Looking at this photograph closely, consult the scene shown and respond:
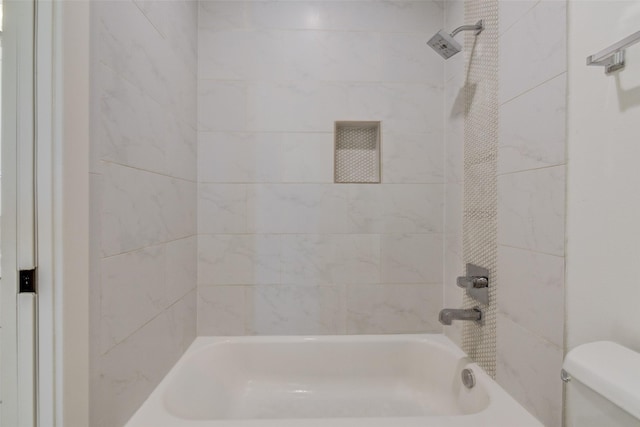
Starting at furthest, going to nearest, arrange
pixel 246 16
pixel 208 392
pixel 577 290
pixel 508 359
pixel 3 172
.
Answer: pixel 246 16 → pixel 208 392 → pixel 508 359 → pixel 577 290 → pixel 3 172

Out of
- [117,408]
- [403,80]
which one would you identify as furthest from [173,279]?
[403,80]

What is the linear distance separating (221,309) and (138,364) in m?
0.65

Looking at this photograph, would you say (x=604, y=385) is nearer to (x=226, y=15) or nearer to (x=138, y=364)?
(x=138, y=364)

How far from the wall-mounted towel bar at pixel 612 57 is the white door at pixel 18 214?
1249 millimetres

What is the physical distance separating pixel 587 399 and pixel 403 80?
1505 millimetres

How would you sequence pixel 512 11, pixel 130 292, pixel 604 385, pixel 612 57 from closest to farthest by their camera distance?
pixel 604 385 → pixel 612 57 → pixel 130 292 → pixel 512 11

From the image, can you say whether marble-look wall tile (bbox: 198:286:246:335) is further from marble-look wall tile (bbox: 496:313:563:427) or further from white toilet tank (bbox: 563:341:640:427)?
white toilet tank (bbox: 563:341:640:427)

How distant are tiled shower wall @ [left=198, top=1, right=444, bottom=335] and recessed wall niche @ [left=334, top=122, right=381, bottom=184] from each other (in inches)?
3.4

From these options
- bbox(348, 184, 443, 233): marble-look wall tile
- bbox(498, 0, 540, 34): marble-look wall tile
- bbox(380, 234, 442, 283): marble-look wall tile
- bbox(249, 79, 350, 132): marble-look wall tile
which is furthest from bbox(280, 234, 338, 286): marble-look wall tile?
bbox(498, 0, 540, 34): marble-look wall tile

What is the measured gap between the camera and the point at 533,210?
1.00 m

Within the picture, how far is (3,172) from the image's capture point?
2.20ft

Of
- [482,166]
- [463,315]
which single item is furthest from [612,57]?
[463,315]

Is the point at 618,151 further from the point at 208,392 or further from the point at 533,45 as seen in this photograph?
the point at 208,392

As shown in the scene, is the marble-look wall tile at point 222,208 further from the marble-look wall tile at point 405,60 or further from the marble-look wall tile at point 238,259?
the marble-look wall tile at point 405,60
